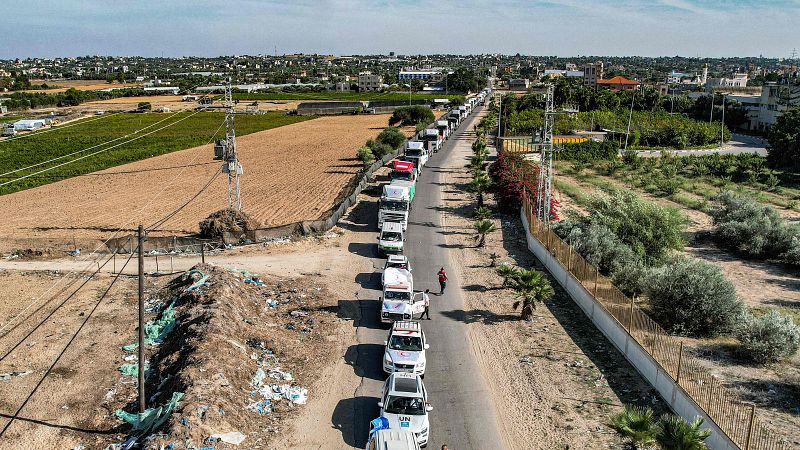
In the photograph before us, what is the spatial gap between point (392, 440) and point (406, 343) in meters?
5.78

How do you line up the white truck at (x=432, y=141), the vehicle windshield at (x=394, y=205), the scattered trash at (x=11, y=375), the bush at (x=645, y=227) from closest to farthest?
the scattered trash at (x=11, y=375)
the bush at (x=645, y=227)
the vehicle windshield at (x=394, y=205)
the white truck at (x=432, y=141)

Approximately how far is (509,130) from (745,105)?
4799cm

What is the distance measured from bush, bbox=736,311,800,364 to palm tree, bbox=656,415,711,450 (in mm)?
7331

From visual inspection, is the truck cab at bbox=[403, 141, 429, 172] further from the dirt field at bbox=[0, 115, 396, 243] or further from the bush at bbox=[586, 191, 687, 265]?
the bush at bbox=[586, 191, 687, 265]

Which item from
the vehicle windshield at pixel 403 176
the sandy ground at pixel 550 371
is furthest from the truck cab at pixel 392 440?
the vehicle windshield at pixel 403 176

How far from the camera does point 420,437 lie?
46.9 feet

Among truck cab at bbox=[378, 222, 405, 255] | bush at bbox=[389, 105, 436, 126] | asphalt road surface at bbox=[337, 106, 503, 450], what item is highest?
bush at bbox=[389, 105, 436, 126]

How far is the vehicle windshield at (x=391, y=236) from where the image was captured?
96.7 feet

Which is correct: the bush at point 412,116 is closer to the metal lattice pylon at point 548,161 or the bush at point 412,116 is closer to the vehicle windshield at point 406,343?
the metal lattice pylon at point 548,161

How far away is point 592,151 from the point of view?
61.8 m

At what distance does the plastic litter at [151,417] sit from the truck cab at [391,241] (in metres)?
15.0

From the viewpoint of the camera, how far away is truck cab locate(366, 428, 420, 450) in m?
12.4

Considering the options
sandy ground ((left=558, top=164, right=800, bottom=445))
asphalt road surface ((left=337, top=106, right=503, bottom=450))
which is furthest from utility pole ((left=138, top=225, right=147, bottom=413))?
sandy ground ((left=558, top=164, right=800, bottom=445))

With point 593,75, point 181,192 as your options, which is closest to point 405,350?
point 181,192
